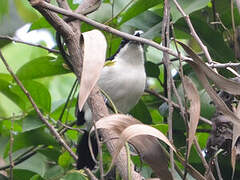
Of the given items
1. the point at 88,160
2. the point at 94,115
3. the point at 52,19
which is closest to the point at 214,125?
the point at 94,115

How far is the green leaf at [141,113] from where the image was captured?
89.7 inches

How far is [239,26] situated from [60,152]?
2.97ft

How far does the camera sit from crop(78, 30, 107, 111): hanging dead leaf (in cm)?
106

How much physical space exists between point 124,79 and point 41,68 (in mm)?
440

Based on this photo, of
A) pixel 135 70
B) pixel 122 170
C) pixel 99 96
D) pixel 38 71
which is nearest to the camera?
pixel 122 170

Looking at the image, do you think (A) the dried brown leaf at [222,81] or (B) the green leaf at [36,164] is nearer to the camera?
(A) the dried brown leaf at [222,81]

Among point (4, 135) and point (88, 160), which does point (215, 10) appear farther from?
point (4, 135)

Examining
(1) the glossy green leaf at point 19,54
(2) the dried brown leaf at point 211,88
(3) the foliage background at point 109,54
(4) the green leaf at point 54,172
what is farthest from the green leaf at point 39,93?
(2) the dried brown leaf at point 211,88

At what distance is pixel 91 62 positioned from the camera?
44.2 inches

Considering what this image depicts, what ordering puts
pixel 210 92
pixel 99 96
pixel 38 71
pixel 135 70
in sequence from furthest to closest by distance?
pixel 135 70
pixel 38 71
pixel 99 96
pixel 210 92

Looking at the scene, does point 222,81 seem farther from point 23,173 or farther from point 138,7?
point 23,173

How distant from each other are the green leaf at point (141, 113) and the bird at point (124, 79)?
3cm

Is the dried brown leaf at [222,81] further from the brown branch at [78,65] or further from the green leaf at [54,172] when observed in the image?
the green leaf at [54,172]

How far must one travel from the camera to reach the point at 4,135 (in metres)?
2.48
